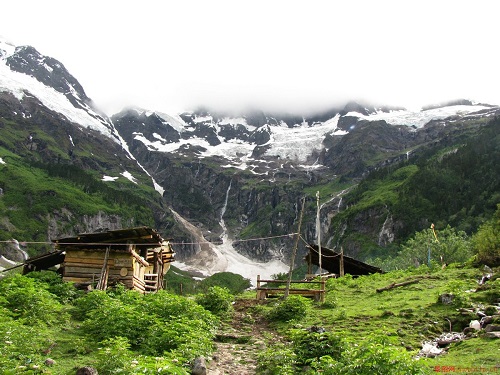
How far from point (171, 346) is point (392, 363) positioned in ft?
24.1

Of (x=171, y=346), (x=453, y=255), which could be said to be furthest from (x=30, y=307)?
(x=453, y=255)

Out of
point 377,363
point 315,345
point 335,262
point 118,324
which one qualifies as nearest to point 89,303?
point 118,324

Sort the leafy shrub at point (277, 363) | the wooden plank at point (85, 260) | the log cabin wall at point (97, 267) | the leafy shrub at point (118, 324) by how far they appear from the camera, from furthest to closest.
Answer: the wooden plank at point (85, 260) → the log cabin wall at point (97, 267) → the leafy shrub at point (118, 324) → the leafy shrub at point (277, 363)

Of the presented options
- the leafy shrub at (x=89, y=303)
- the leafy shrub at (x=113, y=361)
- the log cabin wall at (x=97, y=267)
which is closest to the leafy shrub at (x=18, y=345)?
the leafy shrub at (x=113, y=361)

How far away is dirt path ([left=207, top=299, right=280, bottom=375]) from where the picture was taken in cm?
1405

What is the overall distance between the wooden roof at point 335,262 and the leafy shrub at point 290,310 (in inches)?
861

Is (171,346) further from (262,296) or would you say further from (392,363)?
(262,296)

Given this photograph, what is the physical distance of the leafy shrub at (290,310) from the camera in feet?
71.4

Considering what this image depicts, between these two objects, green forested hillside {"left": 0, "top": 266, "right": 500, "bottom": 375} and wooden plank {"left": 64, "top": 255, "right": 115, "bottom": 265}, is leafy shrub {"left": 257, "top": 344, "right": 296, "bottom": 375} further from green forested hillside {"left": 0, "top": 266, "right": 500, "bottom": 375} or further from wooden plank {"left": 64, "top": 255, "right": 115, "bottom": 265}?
wooden plank {"left": 64, "top": 255, "right": 115, "bottom": 265}

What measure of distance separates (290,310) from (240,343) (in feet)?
15.7

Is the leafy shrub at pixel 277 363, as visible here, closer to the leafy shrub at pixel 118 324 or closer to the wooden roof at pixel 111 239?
the leafy shrub at pixel 118 324

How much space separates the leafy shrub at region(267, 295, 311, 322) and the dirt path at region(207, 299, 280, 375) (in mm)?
720

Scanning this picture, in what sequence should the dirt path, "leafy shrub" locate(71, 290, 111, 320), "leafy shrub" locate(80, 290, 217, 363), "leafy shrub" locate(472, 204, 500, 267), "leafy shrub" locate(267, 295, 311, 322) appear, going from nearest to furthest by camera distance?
"leafy shrub" locate(80, 290, 217, 363) < the dirt path < "leafy shrub" locate(71, 290, 111, 320) < "leafy shrub" locate(267, 295, 311, 322) < "leafy shrub" locate(472, 204, 500, 267)

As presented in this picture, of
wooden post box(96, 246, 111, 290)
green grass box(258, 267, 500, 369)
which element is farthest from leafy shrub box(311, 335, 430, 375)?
wooden post box(96, 246, 111, 290)
